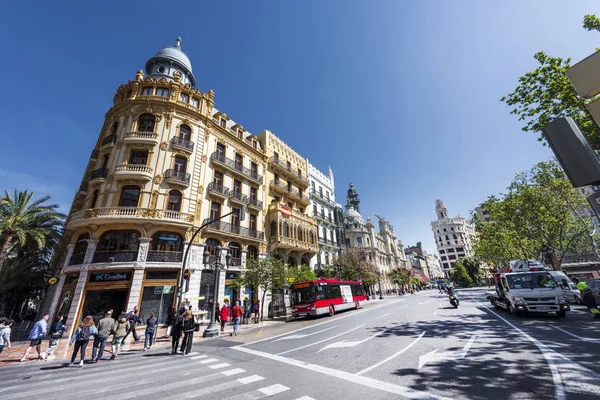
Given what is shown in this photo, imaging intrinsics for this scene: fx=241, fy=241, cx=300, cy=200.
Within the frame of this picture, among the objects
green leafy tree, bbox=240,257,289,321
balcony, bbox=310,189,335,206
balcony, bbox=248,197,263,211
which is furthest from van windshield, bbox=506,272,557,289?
balcony, bbox=310,189,335,206

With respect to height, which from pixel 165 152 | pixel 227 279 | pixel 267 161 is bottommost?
pixel 227 279

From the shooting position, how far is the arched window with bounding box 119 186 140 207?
19375mm

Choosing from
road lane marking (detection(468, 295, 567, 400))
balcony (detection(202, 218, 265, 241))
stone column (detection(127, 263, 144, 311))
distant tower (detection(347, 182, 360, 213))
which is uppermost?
distant tower (detection(347, 182, 360, 213))

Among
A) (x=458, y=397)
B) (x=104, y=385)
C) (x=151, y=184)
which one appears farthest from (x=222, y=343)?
(x=151, y=184)

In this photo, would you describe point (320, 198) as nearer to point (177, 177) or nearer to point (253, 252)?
point (253, 252)

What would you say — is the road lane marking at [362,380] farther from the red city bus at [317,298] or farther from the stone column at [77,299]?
the stone column at [77,299]

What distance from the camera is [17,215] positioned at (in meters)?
19.4

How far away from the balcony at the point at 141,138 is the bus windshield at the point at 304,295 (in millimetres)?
17855

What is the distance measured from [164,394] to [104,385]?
2.18m

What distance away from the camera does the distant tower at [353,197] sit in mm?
63438

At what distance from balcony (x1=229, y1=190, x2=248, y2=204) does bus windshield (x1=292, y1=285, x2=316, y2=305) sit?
34.8 feet

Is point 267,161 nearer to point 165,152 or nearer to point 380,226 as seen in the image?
point 165,152

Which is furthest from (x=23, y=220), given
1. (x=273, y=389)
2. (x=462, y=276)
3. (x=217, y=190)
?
(x=462, y=276)

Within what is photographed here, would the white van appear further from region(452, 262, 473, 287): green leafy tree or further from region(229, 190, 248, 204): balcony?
region(452, 262, 473, 287): green leafy tree
